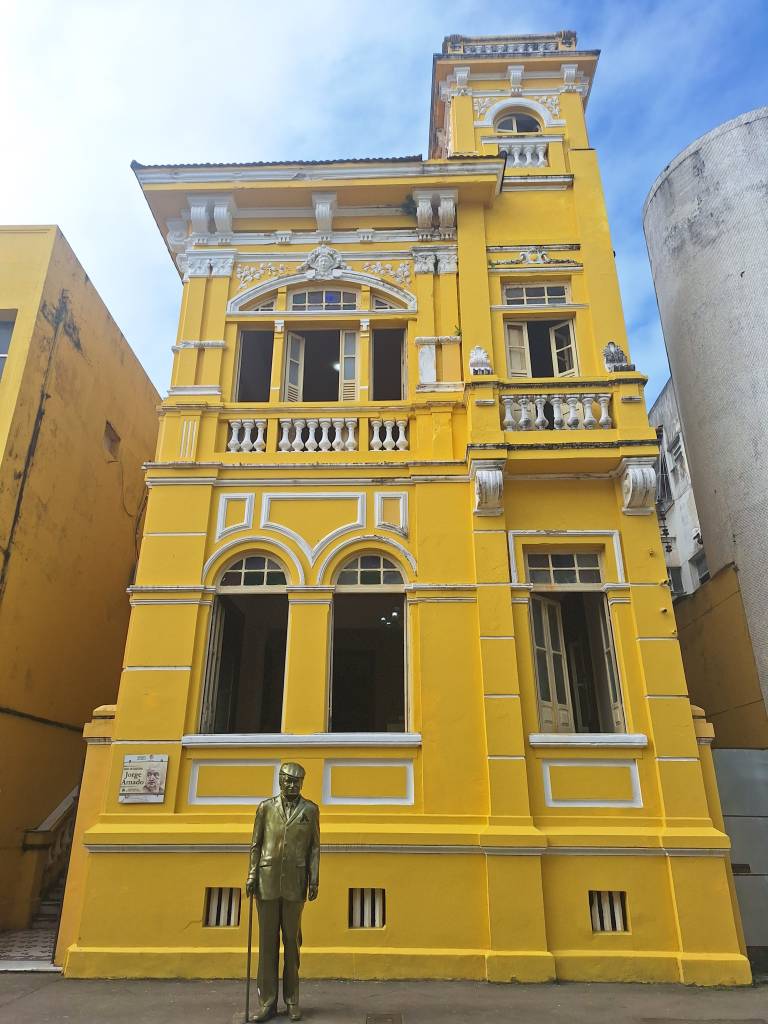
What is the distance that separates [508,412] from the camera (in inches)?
360

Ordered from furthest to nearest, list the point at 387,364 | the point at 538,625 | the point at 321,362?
the point at 387,364 → the point at 321,362 → the point at 538,625

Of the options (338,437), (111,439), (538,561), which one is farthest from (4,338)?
(538,561)

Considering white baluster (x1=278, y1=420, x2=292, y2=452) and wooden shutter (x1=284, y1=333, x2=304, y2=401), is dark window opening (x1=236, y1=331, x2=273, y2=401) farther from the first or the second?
white baluster (x1=278, y1=420, x2=292, y2=452)

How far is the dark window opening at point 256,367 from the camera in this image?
11.0 metres

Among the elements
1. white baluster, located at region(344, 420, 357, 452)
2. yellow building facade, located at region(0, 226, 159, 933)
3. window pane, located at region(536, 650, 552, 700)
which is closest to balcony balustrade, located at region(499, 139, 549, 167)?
white baluster, located at region(344, 420, 357, 452)

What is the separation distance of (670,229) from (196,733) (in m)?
11.6

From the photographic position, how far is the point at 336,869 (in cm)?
739

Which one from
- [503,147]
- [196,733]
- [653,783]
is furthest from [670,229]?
[196,733]

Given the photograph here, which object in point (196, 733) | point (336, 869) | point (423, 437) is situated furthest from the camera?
point (423, 437)

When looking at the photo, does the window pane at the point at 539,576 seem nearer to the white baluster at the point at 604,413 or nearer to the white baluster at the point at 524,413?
the white baluster at the point at 524,413

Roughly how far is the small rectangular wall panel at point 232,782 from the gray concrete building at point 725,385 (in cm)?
538

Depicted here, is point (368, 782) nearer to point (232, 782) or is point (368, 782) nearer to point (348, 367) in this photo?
point (232, 782)

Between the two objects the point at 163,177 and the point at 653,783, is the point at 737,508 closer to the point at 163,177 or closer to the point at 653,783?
the point at 653,783

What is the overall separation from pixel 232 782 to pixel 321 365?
6849mm
